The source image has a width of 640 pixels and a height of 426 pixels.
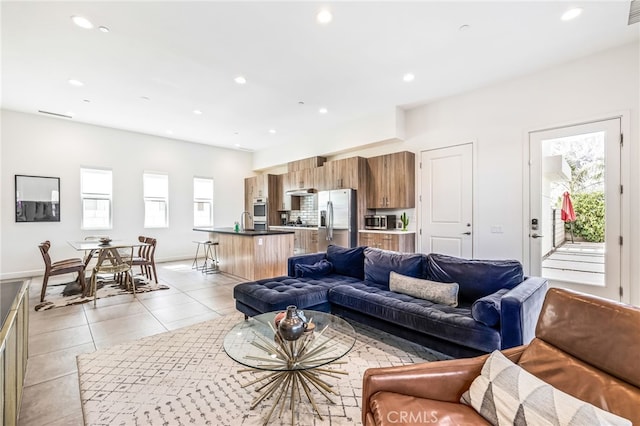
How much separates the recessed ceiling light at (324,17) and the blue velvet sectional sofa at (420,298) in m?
2.60

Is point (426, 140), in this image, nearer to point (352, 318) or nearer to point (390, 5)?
point (390, 5)

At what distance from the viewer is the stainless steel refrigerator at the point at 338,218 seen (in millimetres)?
5785

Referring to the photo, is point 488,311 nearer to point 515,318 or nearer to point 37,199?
point 515,318

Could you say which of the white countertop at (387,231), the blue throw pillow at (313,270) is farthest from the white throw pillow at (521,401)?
the white countertop at (387,231)

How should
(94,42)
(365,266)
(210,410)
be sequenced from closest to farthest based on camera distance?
1. (210,410)
2. (94,42)
3. (365,266)

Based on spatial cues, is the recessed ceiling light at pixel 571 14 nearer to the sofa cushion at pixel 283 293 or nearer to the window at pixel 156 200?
the sofa cushion at pixel 283 293

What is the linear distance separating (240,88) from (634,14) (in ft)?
15.1

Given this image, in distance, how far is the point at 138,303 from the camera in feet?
13.2

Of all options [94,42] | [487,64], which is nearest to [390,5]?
[487,64]

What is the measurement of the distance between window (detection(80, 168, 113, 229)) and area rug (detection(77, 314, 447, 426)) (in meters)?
4.85

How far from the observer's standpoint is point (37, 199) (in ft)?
18.4

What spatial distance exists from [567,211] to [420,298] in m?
2.74

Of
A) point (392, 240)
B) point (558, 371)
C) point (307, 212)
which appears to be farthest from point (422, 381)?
point (307, 212)

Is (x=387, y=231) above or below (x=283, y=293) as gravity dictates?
above
